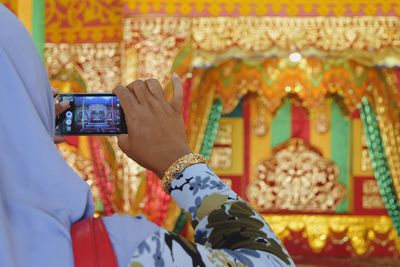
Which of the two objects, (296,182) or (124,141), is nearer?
(124,141)

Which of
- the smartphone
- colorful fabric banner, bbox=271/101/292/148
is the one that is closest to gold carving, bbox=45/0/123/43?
colorful fabric banner, bbox=271/101/292/148

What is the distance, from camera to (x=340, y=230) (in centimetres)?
467

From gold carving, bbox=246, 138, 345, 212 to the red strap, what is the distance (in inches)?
169

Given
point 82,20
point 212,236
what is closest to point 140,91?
point 212,236

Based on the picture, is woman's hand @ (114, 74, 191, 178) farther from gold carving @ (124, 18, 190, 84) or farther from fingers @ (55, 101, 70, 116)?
gold carving @ (124, 18, 190, 84)

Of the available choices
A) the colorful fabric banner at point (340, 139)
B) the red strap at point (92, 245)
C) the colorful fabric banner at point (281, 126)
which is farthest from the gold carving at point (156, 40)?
the red strap at point (92, 245)

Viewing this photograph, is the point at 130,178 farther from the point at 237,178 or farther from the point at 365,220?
the point at 365,220

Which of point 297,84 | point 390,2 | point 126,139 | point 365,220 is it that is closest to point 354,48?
point 390,2

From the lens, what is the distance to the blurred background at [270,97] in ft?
13.1

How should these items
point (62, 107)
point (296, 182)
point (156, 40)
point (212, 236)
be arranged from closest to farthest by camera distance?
point (212, 236)
point (62, 107)
point (156, 40)
point (296, 182)

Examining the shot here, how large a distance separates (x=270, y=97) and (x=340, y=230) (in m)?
1.05

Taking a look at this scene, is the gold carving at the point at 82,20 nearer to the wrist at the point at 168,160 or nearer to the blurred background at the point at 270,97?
the blurred background at the point at 270,97

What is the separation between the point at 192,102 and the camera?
14.0ft

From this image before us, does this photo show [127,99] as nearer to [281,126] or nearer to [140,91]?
[140,91]
